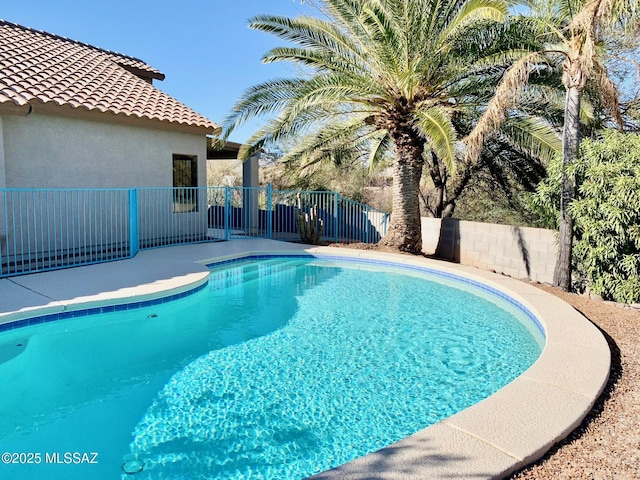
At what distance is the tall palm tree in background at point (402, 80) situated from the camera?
33.3 feet

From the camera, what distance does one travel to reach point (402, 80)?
10828 millimetres

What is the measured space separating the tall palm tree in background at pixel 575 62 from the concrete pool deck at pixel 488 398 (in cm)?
143

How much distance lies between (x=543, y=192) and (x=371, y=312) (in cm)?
493

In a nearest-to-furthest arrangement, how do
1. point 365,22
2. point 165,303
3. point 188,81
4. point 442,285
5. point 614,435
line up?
Answer: point 614,435
point 165,303
point 442,285
point 365,22
point 188,81

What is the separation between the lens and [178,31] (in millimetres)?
24125

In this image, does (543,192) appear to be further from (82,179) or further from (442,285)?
(82,179)

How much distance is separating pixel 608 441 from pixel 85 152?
1220 centimetres

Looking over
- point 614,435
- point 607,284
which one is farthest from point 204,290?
point 607,284

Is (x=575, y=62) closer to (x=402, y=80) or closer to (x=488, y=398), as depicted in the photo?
(x=402, y=80)

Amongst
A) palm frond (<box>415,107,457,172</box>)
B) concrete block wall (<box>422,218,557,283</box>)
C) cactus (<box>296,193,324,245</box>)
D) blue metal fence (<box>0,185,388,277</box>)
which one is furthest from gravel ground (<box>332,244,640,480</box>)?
cactus (<box>296,193,324,245</box>)

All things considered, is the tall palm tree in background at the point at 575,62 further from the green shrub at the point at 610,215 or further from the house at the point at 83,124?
the house at the point at 83,124

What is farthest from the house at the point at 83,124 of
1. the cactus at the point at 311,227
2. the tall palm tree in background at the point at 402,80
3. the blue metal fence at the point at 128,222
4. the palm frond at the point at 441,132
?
the palm frond at the point at 441,132

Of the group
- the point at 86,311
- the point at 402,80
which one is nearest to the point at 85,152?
the point at 86,311

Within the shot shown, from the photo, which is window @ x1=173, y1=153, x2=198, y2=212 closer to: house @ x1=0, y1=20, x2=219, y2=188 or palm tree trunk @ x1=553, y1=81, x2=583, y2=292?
house @ x1=0, y1=20, x2=219, y2=188
